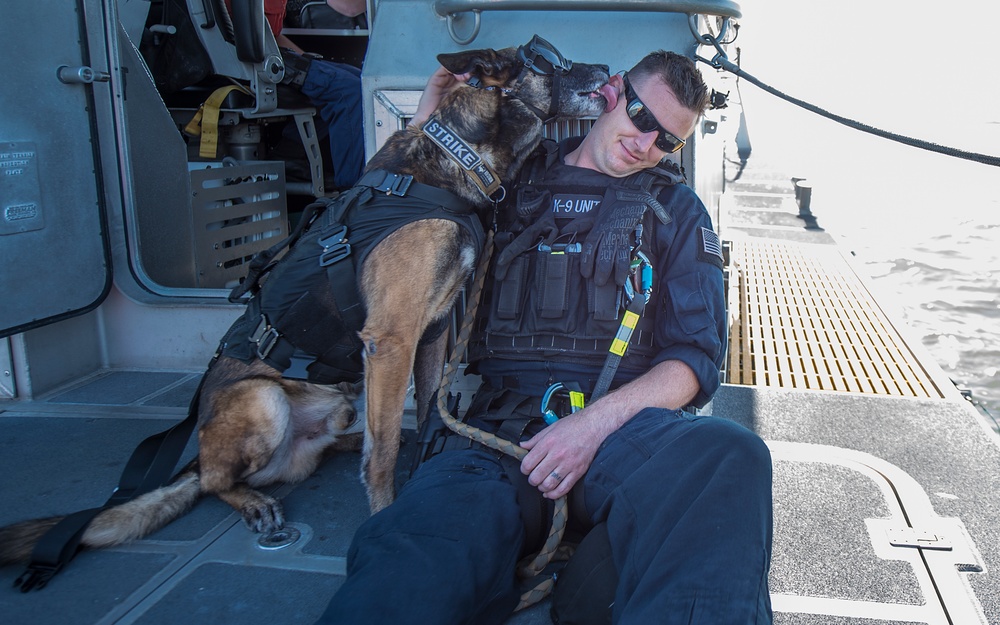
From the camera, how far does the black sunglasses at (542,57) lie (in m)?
→ 2.12

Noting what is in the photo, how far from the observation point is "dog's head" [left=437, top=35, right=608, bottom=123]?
7.06 ft

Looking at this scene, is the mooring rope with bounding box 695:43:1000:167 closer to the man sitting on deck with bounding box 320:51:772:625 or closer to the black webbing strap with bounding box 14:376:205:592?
the man sitting on deck with bounding box 320:51:772:625

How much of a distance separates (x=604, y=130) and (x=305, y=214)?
98cm

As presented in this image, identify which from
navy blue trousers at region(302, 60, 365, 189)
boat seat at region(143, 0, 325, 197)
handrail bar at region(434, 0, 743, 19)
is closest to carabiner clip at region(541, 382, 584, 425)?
handrail bar at region(434, 0, 743, 19)

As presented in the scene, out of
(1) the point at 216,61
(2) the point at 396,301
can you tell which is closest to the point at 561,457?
(2) the point at 396,301

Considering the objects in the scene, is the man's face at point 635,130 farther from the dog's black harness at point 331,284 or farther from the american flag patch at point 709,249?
the dog's black harness at point 331,284

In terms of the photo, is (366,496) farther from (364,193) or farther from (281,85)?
(281,85)

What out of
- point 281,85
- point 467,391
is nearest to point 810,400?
point 467,391

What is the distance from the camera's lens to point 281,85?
4141 millimetres

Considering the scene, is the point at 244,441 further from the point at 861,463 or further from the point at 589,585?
the point at 861,463

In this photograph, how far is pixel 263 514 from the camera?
212 centimetres

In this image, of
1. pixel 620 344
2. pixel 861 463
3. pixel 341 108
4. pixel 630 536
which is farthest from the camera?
pixel 341 108

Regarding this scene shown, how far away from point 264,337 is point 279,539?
1.91 feet

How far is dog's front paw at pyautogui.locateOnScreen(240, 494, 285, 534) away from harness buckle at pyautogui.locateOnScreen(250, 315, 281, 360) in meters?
0.43
